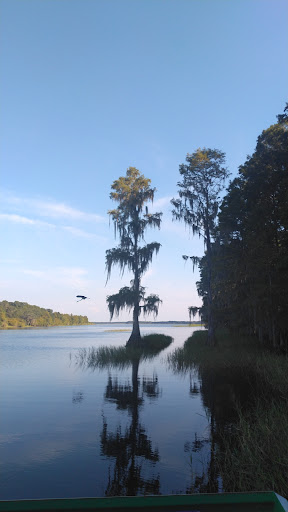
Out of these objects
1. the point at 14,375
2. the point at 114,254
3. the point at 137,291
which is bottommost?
the point at 14,375

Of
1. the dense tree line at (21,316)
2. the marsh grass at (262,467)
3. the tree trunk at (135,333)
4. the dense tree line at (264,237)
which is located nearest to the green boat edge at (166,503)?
the marsh grass at (262,467)

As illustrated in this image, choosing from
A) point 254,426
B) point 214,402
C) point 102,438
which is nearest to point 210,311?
point 214,402

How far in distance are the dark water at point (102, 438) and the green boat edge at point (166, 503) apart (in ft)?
9.83

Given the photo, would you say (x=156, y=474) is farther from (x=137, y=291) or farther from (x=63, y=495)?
(x=137, y=291)

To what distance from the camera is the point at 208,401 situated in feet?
40.8

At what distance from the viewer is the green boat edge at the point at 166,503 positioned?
2.88 m

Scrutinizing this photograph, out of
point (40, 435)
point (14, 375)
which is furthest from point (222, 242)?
point (40, 435)

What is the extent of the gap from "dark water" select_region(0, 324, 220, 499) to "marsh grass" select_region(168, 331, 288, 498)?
2.32 ft

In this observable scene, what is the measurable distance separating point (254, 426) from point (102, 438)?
3.86m

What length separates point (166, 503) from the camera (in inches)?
118

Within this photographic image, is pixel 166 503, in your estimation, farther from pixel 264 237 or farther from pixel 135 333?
pixel 135 333

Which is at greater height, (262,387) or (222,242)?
(222,242)

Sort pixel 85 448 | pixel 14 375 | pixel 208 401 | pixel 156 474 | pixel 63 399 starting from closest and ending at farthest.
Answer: pixel 156 474
pixel 85 448
pixel 208 401
pixel 63 399
pixel 14 375

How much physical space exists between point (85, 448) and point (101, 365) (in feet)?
52.9
